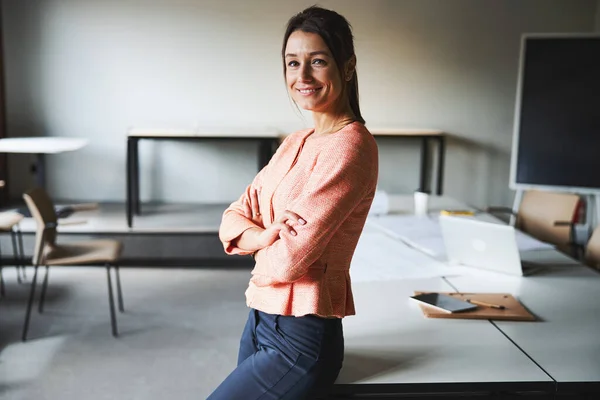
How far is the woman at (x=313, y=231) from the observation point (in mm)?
1184

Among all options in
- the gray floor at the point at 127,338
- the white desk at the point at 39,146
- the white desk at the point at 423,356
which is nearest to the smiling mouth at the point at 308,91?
the white desk at the point at 423,356

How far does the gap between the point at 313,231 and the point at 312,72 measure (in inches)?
12.5

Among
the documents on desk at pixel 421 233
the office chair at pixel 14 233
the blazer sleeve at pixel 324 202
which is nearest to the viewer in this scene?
the blazer sleeve at pixel 324 202

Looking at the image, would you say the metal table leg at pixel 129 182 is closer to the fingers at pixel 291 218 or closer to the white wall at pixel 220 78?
the white wall at pixel 220 78

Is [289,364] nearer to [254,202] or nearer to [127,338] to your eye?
[254,202]

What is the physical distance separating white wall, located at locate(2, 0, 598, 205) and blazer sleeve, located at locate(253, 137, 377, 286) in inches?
182

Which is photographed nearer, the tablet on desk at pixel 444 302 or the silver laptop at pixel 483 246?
the tablet on desk at pixel 444 302

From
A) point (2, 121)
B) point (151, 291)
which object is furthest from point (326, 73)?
point (2, 121)

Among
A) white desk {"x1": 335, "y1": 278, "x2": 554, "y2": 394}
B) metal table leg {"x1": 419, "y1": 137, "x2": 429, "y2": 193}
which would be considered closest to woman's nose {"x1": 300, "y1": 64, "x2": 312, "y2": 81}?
white desk {"x1": 335, "y1": 278, "x2": 554, "y2": 394}

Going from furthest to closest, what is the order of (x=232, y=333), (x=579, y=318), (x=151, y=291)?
1. (x=151, y=291)
2. (x=232, y=333)
3. (x=579, y=318)

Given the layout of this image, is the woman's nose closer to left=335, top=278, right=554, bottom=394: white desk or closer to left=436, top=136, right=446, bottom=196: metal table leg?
left=335, top=278, right=554, bottom=394: white desk

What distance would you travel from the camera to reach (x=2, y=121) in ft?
18.2

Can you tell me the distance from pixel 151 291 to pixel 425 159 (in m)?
2.81

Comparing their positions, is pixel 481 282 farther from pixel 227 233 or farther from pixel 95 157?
pixel 95 157
